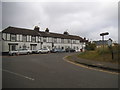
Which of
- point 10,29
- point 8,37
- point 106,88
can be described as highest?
point 10,29

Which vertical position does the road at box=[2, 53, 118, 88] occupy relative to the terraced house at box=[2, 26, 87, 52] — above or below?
below

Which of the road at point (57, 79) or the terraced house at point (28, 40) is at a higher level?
the terraced house at point (28, 40)

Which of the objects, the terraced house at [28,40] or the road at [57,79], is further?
the terraced house at [28,40]

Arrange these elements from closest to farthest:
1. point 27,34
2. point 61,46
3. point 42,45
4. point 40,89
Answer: point 40,89 → point 27,34 → point 42,45 → point 61,46

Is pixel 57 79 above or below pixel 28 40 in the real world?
below

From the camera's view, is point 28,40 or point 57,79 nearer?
point 57,79

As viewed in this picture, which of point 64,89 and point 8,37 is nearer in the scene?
point 64,89

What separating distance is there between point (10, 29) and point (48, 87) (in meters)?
37.0

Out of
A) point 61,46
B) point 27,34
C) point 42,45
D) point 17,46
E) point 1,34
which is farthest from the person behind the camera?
point 61,46

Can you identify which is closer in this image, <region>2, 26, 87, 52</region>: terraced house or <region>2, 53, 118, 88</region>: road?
<region>2, 53, 118, 88</region>: road

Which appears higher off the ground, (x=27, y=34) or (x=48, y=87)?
(x=27, y=34)

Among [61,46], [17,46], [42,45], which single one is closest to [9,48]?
[17,46]

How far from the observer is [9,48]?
37281 millimetres

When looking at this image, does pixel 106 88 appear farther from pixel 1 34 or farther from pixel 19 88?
pixel 1 34
